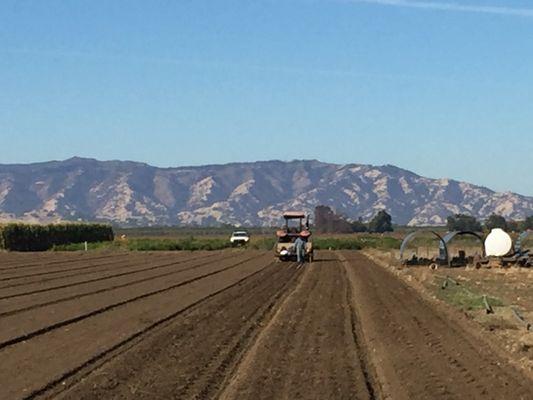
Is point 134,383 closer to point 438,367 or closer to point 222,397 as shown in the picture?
point 222,397

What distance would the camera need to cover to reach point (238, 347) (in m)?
17.2

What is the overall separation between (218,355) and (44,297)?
12.8 meters

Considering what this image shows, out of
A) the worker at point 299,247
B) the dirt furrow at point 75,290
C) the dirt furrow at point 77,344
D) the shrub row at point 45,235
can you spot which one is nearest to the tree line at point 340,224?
the shrub row at point 45,235

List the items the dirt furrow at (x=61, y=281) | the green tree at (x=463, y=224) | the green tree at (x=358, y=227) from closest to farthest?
the dirt furrow at (x=61, y=281), the green tree at (x=463, y=224), the green tree at (x=358, y=227)

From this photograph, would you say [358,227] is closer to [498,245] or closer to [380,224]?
[380,224]

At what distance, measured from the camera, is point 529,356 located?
52.9ft

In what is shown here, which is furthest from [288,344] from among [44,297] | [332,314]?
[44,297]

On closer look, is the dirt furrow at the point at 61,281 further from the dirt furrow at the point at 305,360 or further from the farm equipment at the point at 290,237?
the dirt furrow at the point at 305,360

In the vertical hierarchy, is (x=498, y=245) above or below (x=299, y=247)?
above

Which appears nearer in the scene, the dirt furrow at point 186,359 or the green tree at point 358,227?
the dirt furrow at point 186,359

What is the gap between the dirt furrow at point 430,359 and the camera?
13.0 meters

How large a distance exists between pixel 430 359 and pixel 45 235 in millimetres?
68103

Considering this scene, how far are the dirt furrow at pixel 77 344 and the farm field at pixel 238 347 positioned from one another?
2 cm

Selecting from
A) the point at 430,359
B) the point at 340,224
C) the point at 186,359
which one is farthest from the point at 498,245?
the point at 340,224
